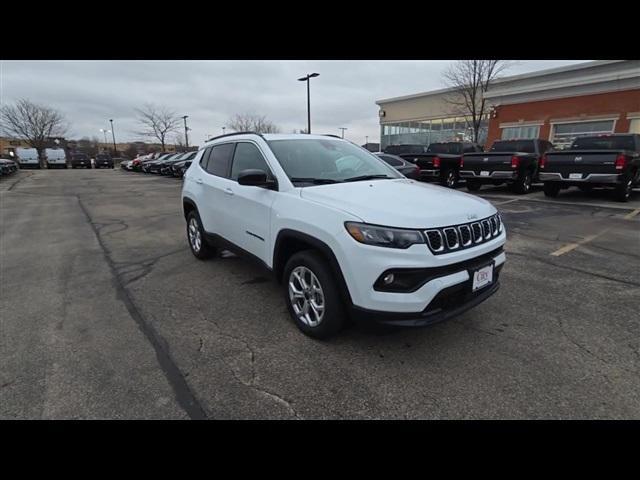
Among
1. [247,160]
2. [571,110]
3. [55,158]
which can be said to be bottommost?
[247,160]

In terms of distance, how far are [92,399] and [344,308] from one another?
6.00 feet

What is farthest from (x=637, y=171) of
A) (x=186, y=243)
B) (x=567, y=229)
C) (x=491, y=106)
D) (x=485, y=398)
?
(x=491, y=106)

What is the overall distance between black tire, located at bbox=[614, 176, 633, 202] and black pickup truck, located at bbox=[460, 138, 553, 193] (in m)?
2.47

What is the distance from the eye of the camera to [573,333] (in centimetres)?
318

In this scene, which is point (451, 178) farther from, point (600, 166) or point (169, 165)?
point (169, 165)

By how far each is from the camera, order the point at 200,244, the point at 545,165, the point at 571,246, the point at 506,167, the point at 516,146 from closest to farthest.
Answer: the point at 200,244
the point at 571,246
the point at 545,165
the point at 506,167
the point at 516,146

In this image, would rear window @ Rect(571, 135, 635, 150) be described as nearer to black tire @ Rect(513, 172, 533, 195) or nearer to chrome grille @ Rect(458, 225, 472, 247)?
black tire @ Rect(513, 172, 533, 195)

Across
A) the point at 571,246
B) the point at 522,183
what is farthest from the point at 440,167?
the point at 571,246

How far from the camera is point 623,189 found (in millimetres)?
9539

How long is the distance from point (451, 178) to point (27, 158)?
47.2m

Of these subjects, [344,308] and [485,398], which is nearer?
[485,398]

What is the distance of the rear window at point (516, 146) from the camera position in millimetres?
12312

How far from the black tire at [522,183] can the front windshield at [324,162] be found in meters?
9.29
